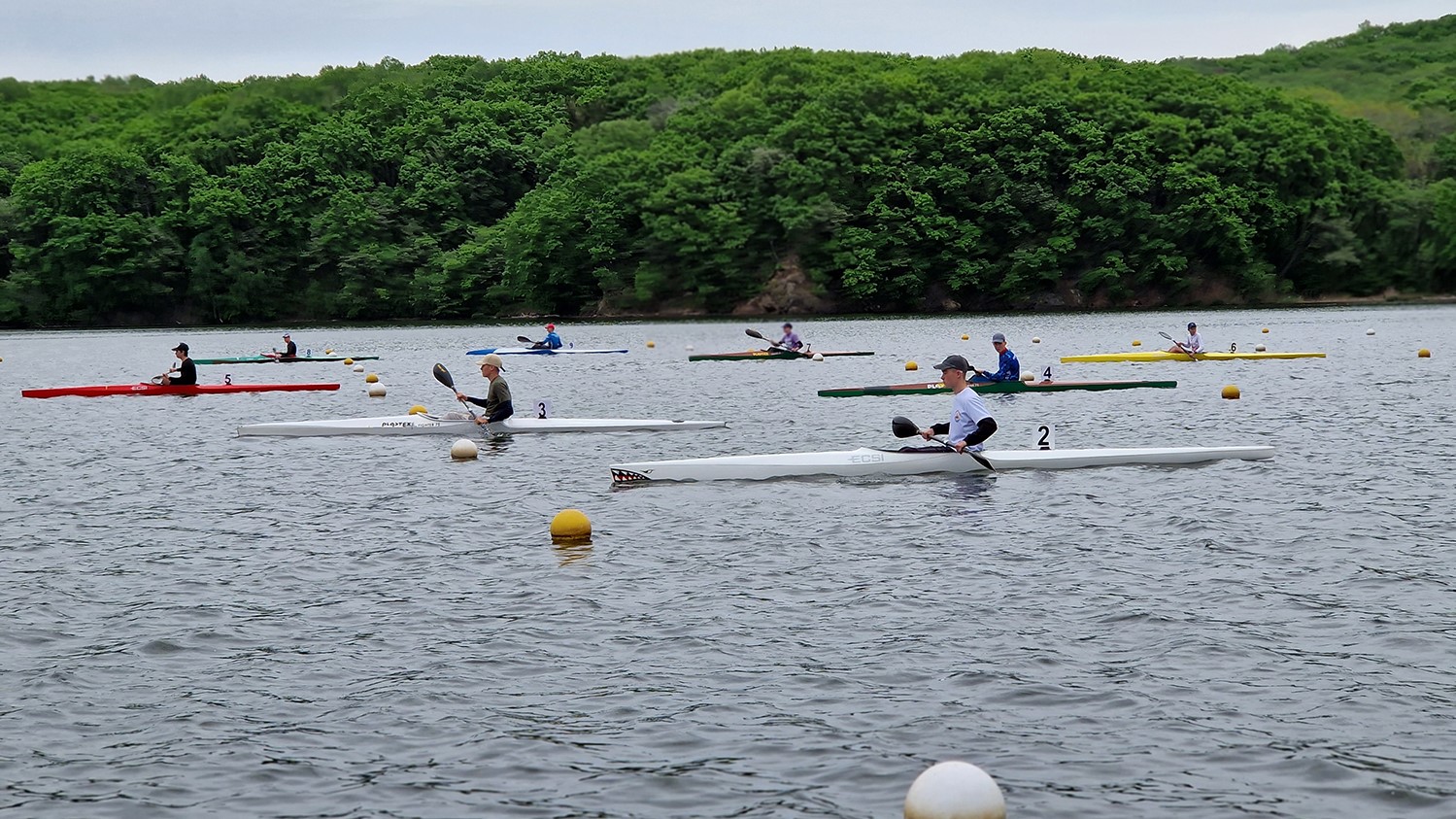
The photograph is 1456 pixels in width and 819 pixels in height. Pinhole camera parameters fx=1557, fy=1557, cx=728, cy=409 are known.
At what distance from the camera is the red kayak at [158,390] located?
34.9m

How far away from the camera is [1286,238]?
95688mm

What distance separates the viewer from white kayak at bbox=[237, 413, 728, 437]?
85.5 feet

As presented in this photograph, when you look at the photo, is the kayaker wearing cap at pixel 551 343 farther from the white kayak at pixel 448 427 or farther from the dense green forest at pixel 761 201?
the dense green forest at pixel 761 201

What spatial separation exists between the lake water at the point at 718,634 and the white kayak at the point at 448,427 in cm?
97

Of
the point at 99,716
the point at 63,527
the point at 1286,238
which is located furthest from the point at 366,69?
the point at 99,716

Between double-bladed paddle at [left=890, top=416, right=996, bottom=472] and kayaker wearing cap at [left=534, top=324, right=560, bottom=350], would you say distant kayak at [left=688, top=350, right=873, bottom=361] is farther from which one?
double-bladed paddle at [left=890, top=416, right=996, bottom=472]

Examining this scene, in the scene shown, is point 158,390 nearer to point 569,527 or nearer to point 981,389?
point 981,389

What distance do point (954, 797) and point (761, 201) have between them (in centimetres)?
8954

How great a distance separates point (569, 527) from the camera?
1596 centimetres

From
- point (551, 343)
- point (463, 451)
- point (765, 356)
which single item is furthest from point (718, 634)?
point (551, 343)

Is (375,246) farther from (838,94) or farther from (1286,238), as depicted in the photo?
(1286,238)

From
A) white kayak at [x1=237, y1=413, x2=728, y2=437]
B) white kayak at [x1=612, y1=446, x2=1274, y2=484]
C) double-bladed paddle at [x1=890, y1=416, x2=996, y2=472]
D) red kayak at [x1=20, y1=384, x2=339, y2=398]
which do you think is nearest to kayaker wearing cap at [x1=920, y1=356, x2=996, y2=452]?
double-bladed paddle at [x1=890, y1=416, x2=996, y2=472]

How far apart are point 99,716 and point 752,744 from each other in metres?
4.32

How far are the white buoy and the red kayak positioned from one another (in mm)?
30240
